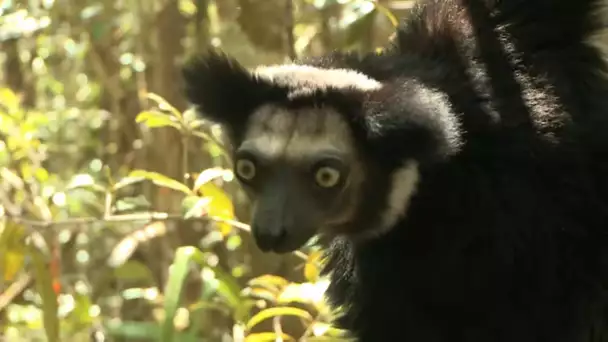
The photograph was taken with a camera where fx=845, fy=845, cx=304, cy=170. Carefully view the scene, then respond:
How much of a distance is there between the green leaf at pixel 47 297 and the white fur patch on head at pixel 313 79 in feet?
2.72

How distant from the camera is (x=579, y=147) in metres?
1.41

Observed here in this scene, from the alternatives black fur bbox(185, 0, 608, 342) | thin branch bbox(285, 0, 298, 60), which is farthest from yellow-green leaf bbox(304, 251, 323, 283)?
thin branch bbox(285, 0, 298, 60)

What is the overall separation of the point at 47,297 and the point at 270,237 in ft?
3.09

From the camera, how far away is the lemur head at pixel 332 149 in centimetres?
135

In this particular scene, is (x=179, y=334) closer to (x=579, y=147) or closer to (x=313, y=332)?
(x=313, y=332)

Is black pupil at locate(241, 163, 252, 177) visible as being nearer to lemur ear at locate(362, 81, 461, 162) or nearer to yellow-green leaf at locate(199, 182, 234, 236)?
lemur ear at locate(362, 81, 461, 162)

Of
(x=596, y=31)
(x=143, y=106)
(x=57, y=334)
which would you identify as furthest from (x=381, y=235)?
(x=143, y=106)

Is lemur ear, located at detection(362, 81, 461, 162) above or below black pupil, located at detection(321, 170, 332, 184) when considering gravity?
above

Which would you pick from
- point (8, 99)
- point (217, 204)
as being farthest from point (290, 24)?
point (8, 99)

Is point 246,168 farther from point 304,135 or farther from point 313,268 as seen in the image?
point 313,268

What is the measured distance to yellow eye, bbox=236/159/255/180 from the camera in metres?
1.41

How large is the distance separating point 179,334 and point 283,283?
25cm

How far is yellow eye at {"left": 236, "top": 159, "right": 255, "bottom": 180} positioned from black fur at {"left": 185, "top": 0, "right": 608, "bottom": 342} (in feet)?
0.41

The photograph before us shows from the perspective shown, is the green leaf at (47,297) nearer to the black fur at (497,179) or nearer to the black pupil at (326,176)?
the black fur at (497,179)
